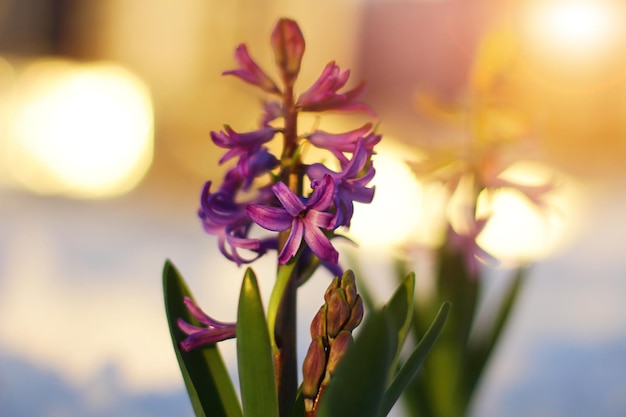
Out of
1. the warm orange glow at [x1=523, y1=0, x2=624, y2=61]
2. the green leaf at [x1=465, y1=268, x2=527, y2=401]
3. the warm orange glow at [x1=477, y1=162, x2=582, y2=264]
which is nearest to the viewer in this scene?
the green leaf at [x1=465, y1=268, x2=527, y2=401]

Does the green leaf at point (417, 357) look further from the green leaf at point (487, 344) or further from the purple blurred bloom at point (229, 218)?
the green leaf at point (487, 344)

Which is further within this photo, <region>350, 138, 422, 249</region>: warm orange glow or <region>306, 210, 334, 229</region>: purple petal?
<region>350, 138, 422, 249</region>: warm orange glow

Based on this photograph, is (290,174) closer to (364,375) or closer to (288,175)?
(288,175)

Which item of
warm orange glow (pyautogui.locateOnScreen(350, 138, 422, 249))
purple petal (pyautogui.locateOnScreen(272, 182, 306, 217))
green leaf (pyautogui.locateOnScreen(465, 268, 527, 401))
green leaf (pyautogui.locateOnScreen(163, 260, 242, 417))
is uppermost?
purple petal (pyautogui.locateOnScreen(272, 182, 306, 217))

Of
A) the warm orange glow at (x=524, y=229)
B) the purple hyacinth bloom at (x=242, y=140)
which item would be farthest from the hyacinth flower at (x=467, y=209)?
the warm orange glow at (x=524, y=229)

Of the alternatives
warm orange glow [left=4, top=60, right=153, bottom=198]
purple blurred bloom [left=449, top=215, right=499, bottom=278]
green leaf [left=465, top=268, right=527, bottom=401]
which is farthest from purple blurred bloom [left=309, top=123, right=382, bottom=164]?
warm orange glow [left=4, top=60, right=153, bottom=198]

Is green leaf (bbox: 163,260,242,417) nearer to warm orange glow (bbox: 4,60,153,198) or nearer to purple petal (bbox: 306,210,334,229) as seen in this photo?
purple petal (bbox: 306,210,334,229)

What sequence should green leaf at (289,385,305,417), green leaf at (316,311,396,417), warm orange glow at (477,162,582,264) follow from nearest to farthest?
1. green leaf at (316,311,396,417)
2. green leaf at (289,385,305,417)
3. warm orange glow at (477,162,582,264)
